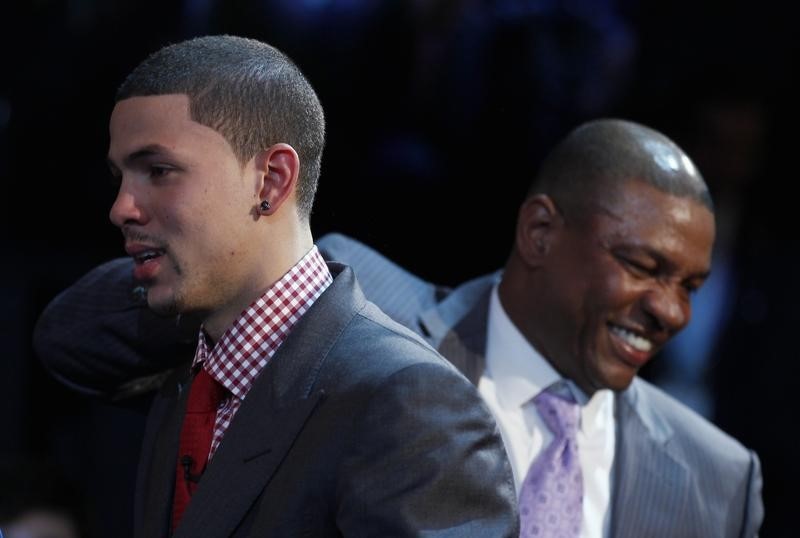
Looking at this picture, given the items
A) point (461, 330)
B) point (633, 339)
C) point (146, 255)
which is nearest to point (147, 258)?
point (146, 255)

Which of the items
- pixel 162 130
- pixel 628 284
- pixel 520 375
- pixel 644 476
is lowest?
pixel 644 476

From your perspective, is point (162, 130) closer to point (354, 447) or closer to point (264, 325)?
point (264, 325)

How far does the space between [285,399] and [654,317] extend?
4.03 ft

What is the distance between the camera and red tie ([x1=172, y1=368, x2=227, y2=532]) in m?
1.99

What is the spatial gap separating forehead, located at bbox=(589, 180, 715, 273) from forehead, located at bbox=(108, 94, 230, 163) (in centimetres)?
124

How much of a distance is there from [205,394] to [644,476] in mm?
1208

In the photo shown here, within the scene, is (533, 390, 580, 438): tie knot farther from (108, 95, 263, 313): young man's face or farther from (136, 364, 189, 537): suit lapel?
(108, 95, 263, 313): young man's face

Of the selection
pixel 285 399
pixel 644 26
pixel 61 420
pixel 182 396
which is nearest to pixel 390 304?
pixel 182 396

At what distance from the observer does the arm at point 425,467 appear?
1719mm

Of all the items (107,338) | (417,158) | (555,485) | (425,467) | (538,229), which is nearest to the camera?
(425,467)

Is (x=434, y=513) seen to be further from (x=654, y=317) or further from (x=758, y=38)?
(x=758, y=38)

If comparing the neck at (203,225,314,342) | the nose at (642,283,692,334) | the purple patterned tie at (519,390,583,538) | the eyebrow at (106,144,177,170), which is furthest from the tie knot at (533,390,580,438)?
the eyebrow at (106,144,177,170)

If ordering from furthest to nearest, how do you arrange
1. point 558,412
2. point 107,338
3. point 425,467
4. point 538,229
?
point 538,229, point 558,412, point 107,338, point 425,467

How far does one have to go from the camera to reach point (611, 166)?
3.00 meters
